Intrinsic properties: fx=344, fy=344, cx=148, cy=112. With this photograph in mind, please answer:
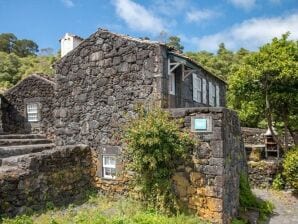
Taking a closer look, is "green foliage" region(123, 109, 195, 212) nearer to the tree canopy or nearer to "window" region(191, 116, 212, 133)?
"window" region(191, 116, 212, 133)

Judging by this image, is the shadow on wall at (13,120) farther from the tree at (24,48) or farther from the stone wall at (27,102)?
the tree at (24,48)

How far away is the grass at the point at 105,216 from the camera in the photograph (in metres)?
8.91

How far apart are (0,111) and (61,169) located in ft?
31.9

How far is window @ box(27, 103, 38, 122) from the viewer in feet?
62.8

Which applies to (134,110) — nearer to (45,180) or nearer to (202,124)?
(202,124)

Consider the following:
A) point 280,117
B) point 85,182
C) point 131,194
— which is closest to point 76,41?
point 85,182

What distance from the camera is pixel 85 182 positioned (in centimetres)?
1269

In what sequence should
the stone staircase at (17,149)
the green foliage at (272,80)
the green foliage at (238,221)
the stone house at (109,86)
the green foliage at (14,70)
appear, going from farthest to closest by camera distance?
the green foliage at (14,70) → the green foliage at (272,80) → the stone house at (109,86) → the stone staircase at (17,149) → the green foliage at (238,221)

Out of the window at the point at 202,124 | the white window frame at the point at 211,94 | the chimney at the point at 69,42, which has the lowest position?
the window at the point at 202,124

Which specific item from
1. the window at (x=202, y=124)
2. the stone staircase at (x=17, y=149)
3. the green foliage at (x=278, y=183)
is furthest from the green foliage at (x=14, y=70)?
the window at (x=202, y=124)

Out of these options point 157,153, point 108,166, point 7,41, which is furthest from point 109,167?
point 7,41

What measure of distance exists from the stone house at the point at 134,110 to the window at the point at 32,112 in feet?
18.4

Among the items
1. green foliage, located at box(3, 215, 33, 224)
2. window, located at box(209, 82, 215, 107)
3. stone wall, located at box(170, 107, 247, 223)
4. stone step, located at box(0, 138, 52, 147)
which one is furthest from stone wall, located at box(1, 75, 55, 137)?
stone wall, located at box(170, 107, 247, 223)

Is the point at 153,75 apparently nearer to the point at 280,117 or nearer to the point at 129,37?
the point at 129,37
